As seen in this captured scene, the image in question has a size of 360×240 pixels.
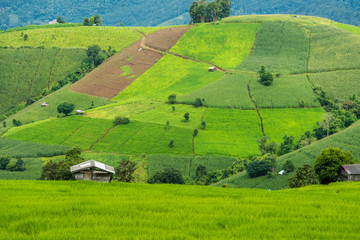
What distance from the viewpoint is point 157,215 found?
2238 cm

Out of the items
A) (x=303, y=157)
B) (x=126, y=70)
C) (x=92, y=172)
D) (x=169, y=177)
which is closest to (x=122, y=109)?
(x=126, y=70)

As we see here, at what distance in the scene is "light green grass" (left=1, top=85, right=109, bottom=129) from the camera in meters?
139

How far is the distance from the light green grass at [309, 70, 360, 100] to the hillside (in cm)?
33

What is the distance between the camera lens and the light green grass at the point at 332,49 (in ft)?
506

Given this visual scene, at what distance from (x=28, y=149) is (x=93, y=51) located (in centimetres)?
8766

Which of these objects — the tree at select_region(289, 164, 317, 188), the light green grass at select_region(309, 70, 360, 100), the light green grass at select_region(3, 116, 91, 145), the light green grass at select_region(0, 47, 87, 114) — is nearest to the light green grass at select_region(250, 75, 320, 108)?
the light green grass at select_region(309, 70, 360, 100)

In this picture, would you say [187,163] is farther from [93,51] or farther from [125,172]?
[93,51]

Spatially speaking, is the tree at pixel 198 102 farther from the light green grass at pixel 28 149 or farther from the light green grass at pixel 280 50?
the light green grass at pixel 28 149

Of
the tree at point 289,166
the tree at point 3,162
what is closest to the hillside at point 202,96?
the tree at point 289,166

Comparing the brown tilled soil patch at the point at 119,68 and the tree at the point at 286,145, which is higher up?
the brown tilled soil patch at the point at 119,68

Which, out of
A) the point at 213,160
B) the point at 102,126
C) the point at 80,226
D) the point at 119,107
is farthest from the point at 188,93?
the point at 80,226

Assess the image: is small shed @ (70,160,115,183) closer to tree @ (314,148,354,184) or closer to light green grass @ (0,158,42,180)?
tree @ (314,148,354,184)

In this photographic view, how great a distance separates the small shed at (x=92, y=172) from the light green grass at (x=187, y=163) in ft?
192

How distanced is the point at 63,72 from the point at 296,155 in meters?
121
